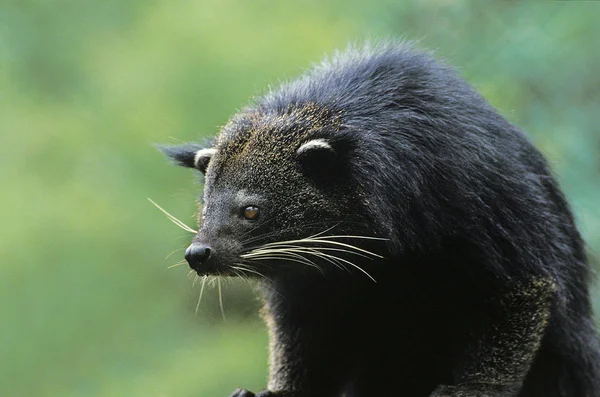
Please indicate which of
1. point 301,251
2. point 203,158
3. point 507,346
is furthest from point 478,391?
point 203,158

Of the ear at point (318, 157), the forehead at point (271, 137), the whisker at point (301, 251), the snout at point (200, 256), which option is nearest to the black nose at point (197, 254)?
the snout at point (200, 256)

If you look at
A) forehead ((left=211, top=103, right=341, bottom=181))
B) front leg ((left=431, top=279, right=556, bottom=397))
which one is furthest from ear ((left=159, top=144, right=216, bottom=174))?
front leg ((left=431, top=279, right=556, bottom=397))

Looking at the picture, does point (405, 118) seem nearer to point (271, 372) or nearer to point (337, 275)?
point (337, 275)

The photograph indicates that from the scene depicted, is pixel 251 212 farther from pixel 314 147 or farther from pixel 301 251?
pixel 314 147

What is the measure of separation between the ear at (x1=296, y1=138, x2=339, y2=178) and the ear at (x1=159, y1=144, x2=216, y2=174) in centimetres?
47

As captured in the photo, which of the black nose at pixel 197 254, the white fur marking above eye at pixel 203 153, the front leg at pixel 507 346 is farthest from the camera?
the white fur marking above eye at pixel 203 153

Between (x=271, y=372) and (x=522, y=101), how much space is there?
412cm

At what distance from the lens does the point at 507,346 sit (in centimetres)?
392

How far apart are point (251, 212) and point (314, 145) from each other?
0.36 m

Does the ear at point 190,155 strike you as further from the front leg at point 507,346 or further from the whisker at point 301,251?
the front leg at point 507,346

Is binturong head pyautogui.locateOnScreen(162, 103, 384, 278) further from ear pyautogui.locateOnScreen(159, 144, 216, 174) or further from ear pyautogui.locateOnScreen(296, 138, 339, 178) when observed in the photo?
ear pyautogui.locateOnScreen(159, 144, 216, 174)

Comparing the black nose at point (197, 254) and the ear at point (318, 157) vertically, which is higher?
the ear at point (318, 157)

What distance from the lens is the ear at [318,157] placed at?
3.82 m

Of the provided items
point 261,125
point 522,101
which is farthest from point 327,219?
point 522,101
